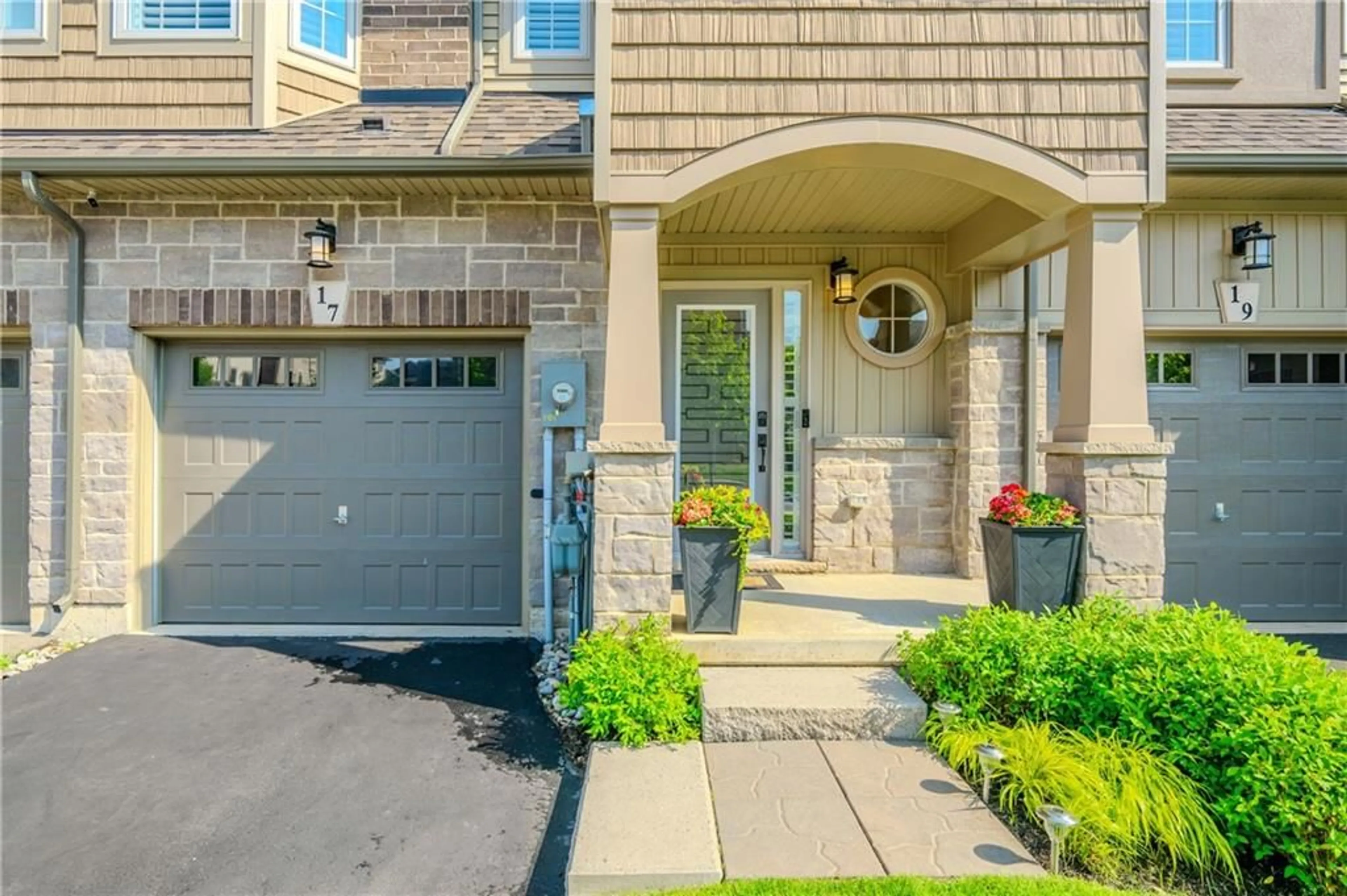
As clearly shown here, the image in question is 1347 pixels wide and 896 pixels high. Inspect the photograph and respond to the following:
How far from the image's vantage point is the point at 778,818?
2561 mm

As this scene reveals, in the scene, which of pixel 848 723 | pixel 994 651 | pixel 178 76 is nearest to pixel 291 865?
pixel 848 723

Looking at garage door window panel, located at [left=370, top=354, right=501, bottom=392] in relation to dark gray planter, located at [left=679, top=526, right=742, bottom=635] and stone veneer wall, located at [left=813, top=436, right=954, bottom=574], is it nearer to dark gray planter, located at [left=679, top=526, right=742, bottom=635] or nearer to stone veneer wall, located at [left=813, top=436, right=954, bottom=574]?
dark gray planter, located at [left=679, top=526, right=742, bottom=635]

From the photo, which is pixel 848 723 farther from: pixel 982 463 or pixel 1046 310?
pixel 1046 310

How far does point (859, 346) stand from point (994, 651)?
2.87m

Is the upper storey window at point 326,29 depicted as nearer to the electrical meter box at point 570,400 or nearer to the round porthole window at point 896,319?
the electrical meter box at point 570,400

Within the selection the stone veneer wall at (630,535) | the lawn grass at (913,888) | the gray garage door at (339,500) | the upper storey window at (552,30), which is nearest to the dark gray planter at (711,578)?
the stone veneer wall at (630,535)

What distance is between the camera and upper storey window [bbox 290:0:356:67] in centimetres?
537

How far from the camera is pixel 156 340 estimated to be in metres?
5.00

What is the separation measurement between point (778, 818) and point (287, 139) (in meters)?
5.18

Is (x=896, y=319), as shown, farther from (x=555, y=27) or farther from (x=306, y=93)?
(x=306, y=93)

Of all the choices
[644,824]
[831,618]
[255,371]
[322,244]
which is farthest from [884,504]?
[255,371]

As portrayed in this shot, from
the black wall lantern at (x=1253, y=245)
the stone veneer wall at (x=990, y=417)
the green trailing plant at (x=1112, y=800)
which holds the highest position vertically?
the black wall lantern at (x=1253, y=245)

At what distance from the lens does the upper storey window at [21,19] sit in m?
5.21

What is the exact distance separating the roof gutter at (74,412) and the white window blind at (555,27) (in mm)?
3486
